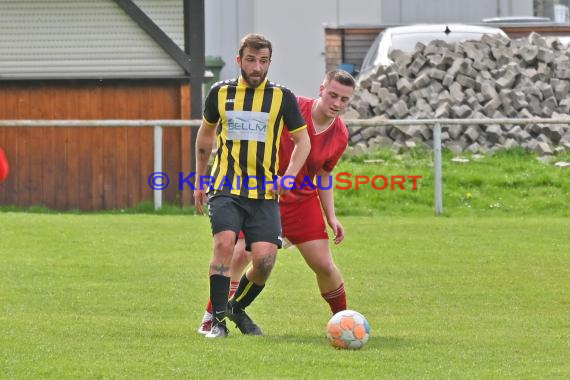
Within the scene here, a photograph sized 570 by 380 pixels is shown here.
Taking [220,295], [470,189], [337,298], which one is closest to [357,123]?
[470,189]

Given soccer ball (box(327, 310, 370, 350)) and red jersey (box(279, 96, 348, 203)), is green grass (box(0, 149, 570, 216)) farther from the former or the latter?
soccer ball (box(327, 310, 370, 350))

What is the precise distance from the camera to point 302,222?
9328 millimetres

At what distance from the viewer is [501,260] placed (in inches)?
567

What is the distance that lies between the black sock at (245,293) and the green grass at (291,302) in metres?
0.27

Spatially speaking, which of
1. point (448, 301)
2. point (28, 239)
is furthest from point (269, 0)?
point (448, 301)

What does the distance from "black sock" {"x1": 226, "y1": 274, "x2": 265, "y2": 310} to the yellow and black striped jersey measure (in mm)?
726

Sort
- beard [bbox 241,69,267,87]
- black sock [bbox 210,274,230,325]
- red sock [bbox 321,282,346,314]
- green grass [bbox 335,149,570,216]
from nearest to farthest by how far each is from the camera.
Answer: beard [bbox 241,69,267,87]
black sock [bbox 210,274,230,325]
red sock [bbox 321,282,346,314]
green grass [bbox 335,149,570,216]

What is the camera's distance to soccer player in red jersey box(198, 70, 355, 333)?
30.3 feet

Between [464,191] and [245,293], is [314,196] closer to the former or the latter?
[245,293]

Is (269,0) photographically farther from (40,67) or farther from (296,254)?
(296,254)

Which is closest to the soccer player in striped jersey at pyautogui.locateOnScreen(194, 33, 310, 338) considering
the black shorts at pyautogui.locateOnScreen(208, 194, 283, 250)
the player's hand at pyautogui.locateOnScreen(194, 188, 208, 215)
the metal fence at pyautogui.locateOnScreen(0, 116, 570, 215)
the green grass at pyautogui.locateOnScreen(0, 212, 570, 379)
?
the black shorts at pyautogui.locateOnScreen(208, 194, 283, 250)

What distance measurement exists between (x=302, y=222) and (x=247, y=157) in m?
0.82

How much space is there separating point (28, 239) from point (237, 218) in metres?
7.52

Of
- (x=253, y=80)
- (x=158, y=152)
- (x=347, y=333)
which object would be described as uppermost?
(x=253, y=80)
